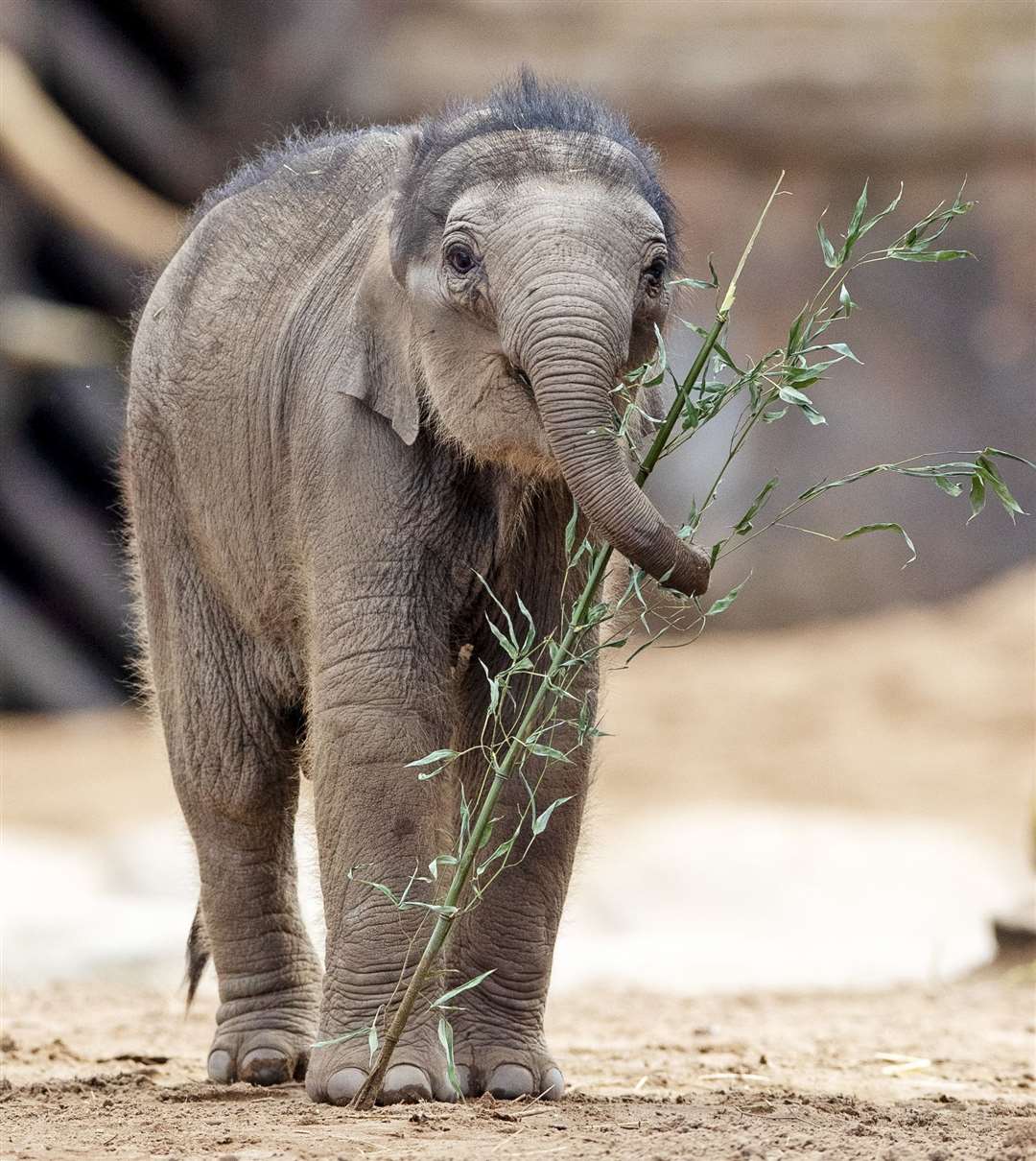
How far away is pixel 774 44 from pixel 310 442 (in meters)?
12.2

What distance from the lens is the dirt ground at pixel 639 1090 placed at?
3895mm

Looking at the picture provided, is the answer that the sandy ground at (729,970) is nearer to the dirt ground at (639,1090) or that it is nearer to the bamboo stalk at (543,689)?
the dirt ground at (639,1090)

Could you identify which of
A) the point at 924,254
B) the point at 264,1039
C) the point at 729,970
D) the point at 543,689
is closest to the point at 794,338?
the point at 924,254

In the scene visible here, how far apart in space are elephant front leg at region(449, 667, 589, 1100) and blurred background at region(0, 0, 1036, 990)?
12.8ft

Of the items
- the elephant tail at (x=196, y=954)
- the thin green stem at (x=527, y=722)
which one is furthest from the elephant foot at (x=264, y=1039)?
the thin green stem at (x=527, y=722)

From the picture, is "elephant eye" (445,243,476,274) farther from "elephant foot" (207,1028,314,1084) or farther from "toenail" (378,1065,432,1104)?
"elephant foot" (207,1028,314,1084)

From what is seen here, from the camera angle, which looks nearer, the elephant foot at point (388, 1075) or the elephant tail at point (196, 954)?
the elephant foot at point (388, 1075)

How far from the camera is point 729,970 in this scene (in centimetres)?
829

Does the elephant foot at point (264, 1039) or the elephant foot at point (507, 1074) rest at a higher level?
the elephant foot at point (264, 1039)

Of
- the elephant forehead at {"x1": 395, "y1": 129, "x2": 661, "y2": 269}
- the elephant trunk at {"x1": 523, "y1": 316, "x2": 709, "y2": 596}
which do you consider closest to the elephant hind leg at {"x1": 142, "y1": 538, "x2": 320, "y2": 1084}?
the elephant forehead at {"x1": 395, "y1": 129, "x2": 661, "y2": 269}

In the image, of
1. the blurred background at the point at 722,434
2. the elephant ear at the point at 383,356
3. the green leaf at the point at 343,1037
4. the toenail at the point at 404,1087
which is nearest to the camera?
the green leaf at the point at 343,1037

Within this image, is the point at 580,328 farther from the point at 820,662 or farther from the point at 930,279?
the point at 930,279

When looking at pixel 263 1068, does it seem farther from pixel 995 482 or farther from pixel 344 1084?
pixel 995 482

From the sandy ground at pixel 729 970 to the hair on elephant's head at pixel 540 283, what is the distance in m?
1.17
